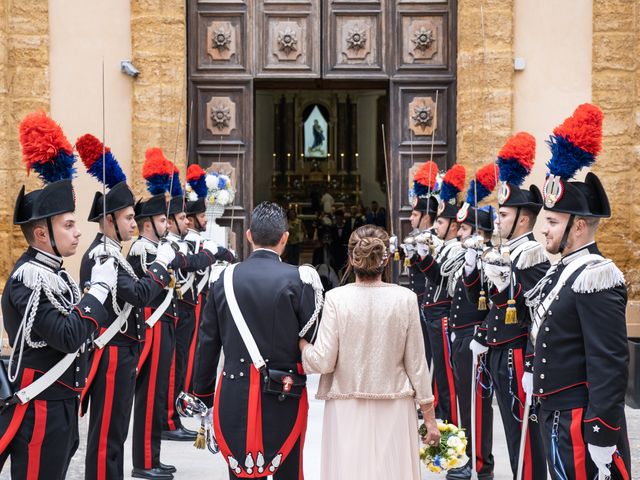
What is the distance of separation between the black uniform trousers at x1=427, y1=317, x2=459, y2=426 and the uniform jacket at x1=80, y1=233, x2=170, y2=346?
281cm

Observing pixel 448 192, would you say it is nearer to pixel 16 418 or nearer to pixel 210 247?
pixel 210 247

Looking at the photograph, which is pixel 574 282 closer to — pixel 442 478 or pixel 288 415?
pixel 288 415

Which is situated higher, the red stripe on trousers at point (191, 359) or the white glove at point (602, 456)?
the white glove at point (602, 456)

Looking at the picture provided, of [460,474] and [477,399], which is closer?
[477,399]

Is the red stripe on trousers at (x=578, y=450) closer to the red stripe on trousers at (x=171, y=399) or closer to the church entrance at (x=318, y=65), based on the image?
the red stripe on trousers at (x=171, y=399)

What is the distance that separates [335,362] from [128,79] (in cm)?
716

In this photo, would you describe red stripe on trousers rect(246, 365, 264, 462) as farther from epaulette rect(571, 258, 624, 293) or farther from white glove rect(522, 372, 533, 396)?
epaulette rect(571, 258, 624, 293)

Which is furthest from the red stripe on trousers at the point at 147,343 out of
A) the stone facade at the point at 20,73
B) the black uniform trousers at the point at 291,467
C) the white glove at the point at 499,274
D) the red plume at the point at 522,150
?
the stone facade at the point at 20,73

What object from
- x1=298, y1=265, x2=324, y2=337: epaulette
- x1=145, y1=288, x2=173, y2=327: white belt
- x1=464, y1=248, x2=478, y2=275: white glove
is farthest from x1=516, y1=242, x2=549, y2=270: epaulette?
x1=145, y1=288, x2=173, y2=327: white belt

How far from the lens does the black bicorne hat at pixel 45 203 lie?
4781 millimetres

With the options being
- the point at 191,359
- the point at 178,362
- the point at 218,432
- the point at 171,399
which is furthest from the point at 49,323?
the point at 191,359

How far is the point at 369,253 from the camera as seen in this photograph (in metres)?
4.70

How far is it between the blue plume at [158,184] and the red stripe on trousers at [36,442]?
370 centimetres

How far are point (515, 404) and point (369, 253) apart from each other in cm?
170
